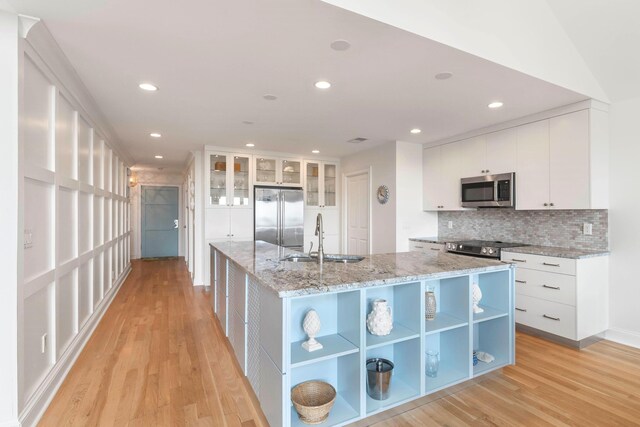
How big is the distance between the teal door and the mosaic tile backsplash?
23.3ft

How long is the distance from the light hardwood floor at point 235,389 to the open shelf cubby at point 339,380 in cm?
15

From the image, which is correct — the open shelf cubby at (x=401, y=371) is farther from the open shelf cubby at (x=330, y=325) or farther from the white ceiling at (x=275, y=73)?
the white ceiling at (x=275, y=73)

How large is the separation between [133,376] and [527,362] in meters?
3.12

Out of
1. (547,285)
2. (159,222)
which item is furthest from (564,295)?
(159,222)

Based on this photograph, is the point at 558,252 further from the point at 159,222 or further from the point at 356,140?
the point at 159,222

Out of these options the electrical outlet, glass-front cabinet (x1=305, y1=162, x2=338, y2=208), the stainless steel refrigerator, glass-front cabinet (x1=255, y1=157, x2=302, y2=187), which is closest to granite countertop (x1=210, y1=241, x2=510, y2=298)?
the electrical outlet

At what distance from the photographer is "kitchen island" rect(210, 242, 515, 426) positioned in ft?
5.39

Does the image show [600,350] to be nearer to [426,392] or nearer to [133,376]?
[426,392]

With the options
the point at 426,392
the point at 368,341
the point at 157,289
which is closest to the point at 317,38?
the point at 368,341

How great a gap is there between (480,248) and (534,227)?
28.0 inches

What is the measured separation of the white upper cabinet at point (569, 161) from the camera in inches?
119

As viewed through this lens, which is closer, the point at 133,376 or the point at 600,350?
the point at 133,376

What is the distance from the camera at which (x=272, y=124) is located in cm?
386

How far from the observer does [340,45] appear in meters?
2.03
